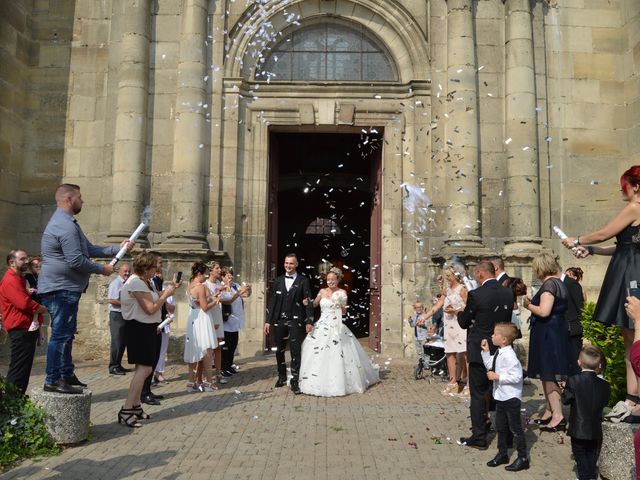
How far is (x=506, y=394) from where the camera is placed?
486cm

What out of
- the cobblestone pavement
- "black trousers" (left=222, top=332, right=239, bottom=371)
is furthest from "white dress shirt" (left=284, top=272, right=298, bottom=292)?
the cobblestone pavement

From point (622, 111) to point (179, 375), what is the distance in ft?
31.7

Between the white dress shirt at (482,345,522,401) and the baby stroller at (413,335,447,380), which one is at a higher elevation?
the white dress shirt at (482,345,522,401)

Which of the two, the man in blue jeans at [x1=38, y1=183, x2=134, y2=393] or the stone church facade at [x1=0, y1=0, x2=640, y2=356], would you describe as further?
the stone church facade at [x1=0, y1=0, x2=640, y2=356]

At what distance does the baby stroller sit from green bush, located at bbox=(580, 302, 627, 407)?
3.22 metres

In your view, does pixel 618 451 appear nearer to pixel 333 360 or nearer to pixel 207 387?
pixel 333 360

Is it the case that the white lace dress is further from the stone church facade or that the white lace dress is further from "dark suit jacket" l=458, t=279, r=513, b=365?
"dark suit jacket" l=458, t=279, r=513, b=365

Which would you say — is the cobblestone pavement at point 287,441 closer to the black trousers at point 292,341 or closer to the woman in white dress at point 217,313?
the black trousers at point 292,341

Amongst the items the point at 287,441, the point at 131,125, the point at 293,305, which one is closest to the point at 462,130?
Result: the point at 293,305

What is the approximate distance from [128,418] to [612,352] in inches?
186

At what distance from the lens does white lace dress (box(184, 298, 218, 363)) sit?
755 cm

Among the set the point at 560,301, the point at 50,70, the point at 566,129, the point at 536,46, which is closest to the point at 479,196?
the point at 566,129

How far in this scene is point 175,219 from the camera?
35.0 feet

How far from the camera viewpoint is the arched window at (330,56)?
1180 cm
